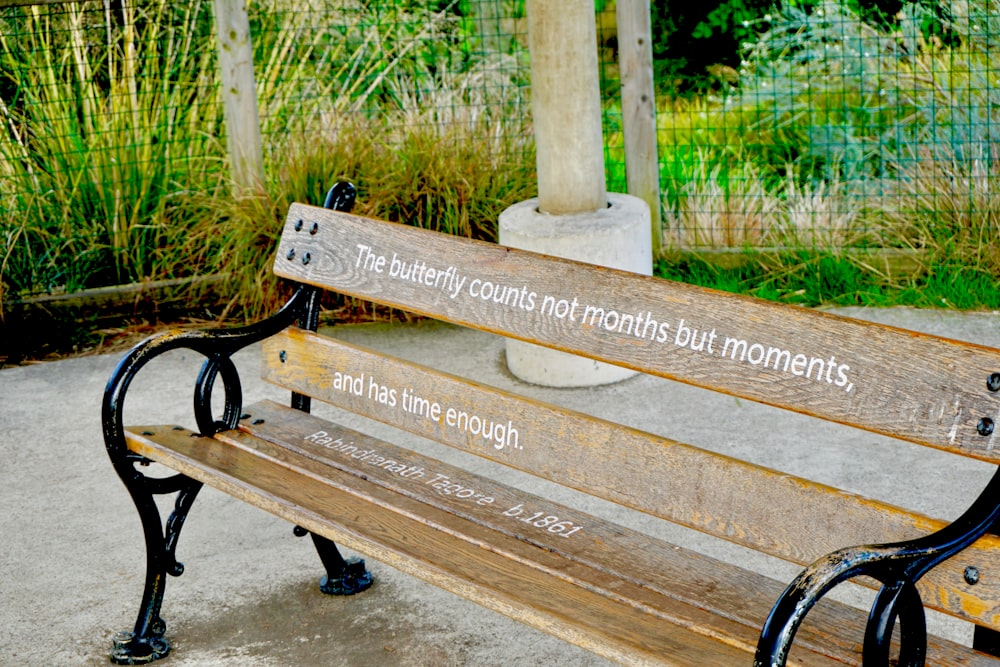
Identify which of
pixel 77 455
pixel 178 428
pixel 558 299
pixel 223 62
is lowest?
pixel 77 455

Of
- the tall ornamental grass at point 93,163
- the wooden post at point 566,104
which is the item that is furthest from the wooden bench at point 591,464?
the tall ornamental grass at point 93,163

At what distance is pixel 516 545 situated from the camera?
2574 millimetres

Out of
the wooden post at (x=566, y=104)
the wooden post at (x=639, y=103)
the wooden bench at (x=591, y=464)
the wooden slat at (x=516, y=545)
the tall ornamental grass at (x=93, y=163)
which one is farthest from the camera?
the tall ornamental grass at (x=93, y=163)

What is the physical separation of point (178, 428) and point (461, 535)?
1005mm

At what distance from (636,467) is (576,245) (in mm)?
2054

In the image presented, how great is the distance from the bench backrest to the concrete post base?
1.46m

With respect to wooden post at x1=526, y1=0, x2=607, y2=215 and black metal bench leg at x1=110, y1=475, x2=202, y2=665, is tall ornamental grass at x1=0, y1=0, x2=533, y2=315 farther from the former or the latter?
black metal bench leg at x1=110, y1=475, x2=202, y2=665

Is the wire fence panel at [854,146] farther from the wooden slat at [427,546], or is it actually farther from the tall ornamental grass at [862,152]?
the wooden slat at [427,546]

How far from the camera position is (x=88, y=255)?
6000mm

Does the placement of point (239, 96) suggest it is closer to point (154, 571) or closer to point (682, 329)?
point (154, 571)

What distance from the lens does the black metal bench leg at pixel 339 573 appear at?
3.31 m

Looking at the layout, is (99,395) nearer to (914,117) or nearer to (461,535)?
(461,535)

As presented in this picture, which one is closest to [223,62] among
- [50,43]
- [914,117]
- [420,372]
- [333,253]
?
[50,43]

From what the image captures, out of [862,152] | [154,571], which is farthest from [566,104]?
[862,152]
